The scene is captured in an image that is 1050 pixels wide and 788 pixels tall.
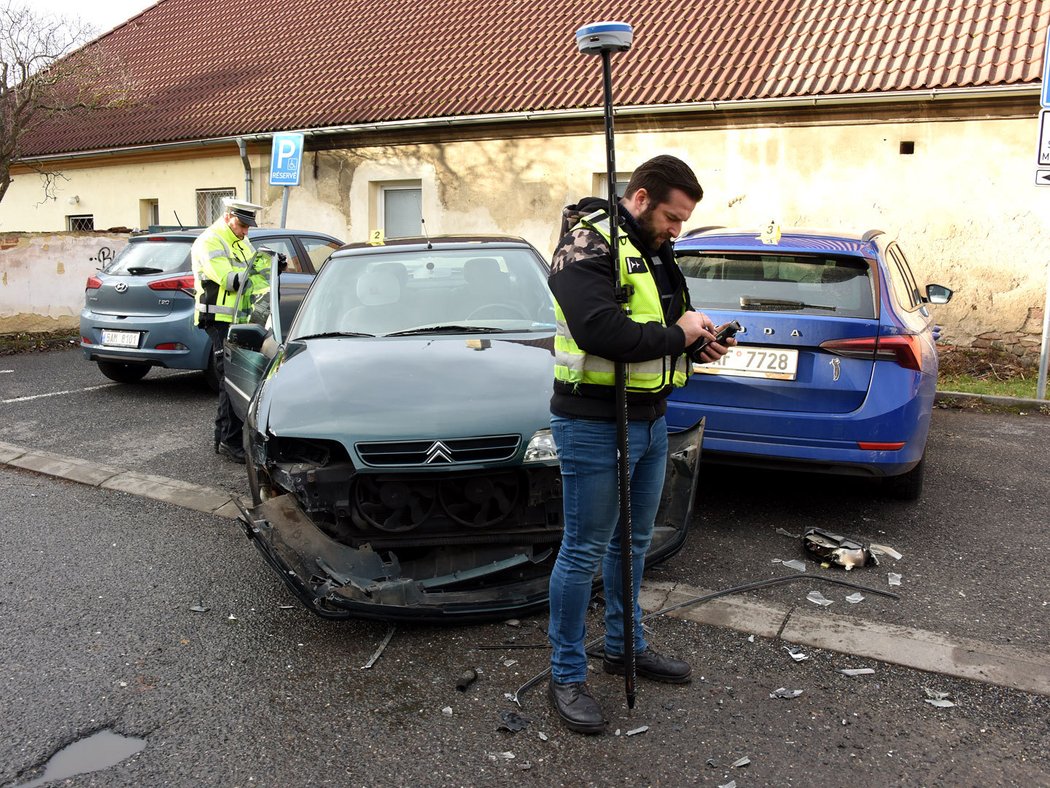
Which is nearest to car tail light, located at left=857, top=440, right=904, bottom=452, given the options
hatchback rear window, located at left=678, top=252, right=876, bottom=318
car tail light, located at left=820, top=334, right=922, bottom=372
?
car tail light, located at left=820, top=334, right=922, bottom=372

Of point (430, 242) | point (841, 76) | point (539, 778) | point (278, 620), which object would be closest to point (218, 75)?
point (841, 76)

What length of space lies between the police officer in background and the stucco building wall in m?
7.64

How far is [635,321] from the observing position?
9.40 ft

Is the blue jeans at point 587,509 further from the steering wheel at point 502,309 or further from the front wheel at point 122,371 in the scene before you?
the front wheel at point 122,371

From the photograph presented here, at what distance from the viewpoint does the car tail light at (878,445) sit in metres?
4.72

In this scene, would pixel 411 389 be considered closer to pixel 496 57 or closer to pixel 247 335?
pixel 247 335

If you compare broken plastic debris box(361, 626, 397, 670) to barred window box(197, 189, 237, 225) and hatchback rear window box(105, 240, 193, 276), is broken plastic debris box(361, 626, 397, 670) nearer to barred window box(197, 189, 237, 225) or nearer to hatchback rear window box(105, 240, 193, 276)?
hatchback rear window box(105, 240, 193, 276)

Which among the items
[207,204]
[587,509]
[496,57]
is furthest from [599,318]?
[207,204]

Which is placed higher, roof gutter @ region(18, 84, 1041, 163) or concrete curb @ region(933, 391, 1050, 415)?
roof gutter @ region(18, 84, 1041, 163)

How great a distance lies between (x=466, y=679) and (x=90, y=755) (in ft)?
4.16

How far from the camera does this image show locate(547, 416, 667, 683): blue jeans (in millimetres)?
2971

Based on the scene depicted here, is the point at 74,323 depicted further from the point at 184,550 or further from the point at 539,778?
the point at 539,778

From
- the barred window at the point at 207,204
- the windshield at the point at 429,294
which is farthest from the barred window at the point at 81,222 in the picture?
the windshield at the point at 429,294

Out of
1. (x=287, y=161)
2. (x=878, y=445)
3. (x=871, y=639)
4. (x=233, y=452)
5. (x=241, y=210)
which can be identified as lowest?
(x=871, y=639)
